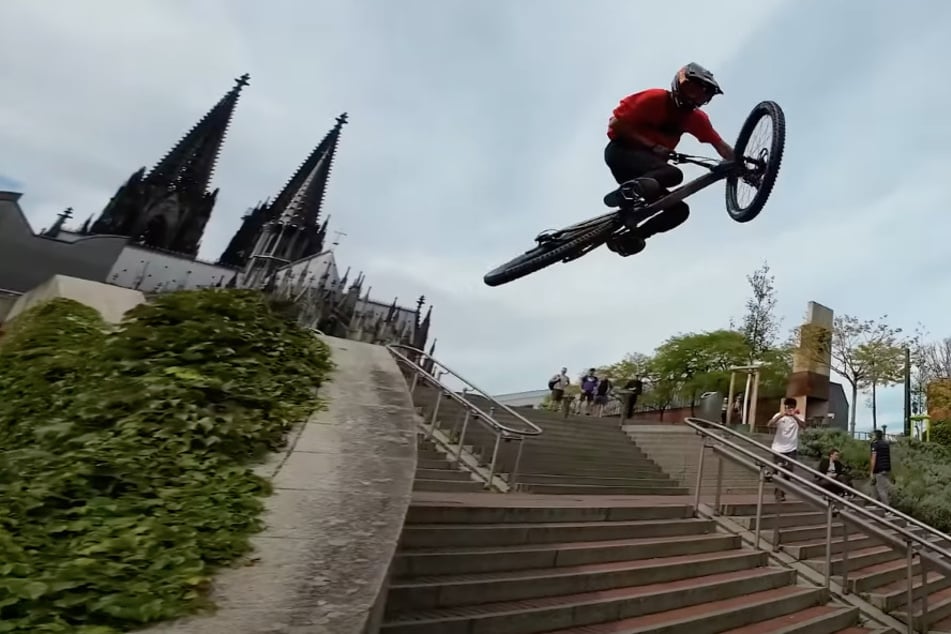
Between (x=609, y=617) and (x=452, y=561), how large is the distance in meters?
1.23

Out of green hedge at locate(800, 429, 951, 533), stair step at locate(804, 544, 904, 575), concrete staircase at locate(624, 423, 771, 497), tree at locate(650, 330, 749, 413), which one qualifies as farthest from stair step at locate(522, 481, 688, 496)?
tree at locate(650, 330, 749, 413)

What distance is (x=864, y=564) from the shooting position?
23.6ft

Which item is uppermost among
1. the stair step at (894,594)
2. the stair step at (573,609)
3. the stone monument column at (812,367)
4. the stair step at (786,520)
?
the stone monument column at (812,367)

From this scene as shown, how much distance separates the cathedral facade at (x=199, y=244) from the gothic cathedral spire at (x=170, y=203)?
85 millimetres

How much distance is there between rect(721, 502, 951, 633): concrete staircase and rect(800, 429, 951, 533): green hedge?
5709 millimetres

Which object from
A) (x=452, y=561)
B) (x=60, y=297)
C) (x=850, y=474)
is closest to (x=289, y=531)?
Result: (x=452, y=561)

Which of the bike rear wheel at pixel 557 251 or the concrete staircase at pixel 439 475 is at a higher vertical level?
the bike rear wheel at pixel 557 251

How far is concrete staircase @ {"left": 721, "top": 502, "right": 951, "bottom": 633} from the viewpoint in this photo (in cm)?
591

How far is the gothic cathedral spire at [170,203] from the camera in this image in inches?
1943

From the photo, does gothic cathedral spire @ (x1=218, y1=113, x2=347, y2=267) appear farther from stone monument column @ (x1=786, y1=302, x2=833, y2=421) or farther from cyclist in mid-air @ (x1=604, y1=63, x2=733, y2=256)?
cyclist in mid-air @ (x1=604, y1=63, x2=733, y2=256)

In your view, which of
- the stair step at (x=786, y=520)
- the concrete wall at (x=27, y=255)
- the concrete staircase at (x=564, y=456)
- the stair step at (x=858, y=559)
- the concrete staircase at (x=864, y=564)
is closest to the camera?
the concrete staircase at (x=864, y=564)

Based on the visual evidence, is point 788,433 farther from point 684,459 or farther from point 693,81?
point 693,81

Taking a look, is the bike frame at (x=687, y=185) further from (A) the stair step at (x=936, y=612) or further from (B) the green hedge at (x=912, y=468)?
(B) the green hedge at (x=912, y=468)

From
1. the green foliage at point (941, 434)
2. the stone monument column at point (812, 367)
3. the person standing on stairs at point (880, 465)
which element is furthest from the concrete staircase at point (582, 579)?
the stone monument column at point (812, 367)
